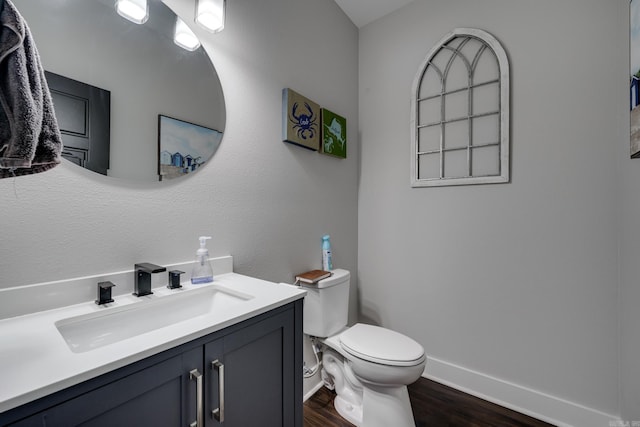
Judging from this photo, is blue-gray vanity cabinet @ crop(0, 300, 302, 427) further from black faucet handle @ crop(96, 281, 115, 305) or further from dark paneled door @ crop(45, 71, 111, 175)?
dark paneled door @ crop(45, 71, 111, 175)

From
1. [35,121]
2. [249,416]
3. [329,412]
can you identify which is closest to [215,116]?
[35,121]

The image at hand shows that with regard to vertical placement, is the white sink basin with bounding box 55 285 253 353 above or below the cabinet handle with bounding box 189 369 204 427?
above

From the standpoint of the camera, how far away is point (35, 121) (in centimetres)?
50

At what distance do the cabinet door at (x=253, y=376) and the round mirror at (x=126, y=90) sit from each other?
67 centimetres

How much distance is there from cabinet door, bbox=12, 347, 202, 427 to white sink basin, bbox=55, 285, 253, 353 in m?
0.29

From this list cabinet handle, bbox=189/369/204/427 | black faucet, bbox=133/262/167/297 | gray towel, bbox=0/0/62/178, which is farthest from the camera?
black faucet, bbox=133/262/167/297

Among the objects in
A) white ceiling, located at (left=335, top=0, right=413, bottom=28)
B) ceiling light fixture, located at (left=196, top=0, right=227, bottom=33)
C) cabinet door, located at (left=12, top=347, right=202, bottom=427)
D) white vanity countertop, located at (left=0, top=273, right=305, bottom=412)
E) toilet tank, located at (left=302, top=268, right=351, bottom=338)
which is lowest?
toilet tank, located at (left=302, top=268, right=351, bottom=338)

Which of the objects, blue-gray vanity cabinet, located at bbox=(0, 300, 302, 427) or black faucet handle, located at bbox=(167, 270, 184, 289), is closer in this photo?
Answer: blue-gray vanity cabinet, located at bbox=(0, 300, 302, 427)

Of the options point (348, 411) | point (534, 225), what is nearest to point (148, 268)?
point (348, 411)

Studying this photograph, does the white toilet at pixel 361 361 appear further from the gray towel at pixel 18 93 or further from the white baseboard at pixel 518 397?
the gray towel at pixel 18 93

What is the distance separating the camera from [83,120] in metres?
0.86

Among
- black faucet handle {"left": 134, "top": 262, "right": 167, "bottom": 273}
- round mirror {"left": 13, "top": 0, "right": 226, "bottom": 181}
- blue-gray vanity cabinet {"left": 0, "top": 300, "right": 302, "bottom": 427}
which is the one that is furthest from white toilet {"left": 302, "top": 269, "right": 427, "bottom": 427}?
round mirror {"left": 13, "top": 0, "right": 226, "bottom": 181}

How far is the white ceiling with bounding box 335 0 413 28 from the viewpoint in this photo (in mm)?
1980

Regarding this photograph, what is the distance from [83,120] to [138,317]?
2.09ft
